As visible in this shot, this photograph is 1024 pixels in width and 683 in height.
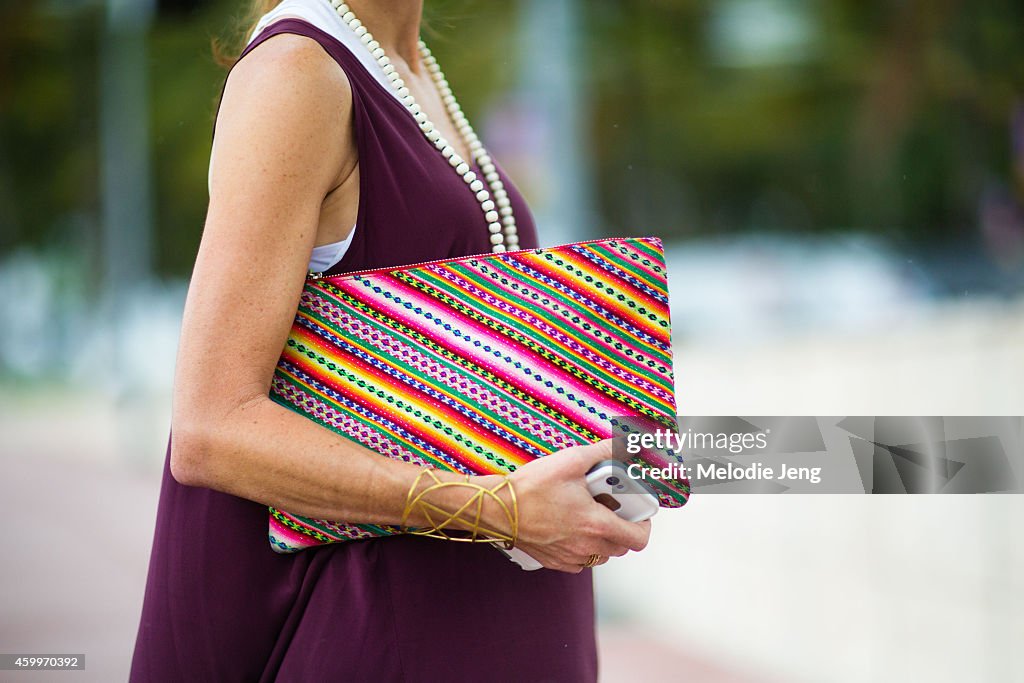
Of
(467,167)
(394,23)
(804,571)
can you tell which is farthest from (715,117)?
(467,167)

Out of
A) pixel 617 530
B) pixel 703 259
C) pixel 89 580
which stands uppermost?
pixel 703 259

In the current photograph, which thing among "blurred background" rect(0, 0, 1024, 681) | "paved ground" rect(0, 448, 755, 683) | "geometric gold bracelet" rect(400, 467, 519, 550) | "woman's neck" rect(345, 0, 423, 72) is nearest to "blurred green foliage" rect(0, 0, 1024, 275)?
"blurred background" rect(0, 0, 1024, 681)

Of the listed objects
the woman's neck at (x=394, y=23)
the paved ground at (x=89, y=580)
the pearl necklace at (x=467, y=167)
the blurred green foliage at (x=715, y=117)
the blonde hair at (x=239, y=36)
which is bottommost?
the paved ground at (x=89, y=580)

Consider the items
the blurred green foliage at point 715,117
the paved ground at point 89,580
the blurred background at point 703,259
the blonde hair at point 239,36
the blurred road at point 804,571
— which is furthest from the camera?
the blurred green foliage at point 715,117

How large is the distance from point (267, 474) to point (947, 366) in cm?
268

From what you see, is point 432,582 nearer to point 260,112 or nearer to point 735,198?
point 260,112

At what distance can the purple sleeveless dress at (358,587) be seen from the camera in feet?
4.05

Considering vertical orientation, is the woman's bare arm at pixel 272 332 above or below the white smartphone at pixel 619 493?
above

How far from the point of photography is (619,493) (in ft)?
3.98

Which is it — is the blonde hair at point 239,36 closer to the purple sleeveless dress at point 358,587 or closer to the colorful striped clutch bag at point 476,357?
the purple sleeveless dress at point 358,587

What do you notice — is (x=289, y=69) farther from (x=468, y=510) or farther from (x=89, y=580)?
(x=89, y=580)

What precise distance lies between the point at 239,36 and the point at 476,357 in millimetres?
830

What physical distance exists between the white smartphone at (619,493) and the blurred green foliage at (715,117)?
1231cm

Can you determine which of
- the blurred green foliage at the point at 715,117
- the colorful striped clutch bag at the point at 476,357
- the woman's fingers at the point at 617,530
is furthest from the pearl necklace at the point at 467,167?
the blurred green foliage at the point at 715,117
